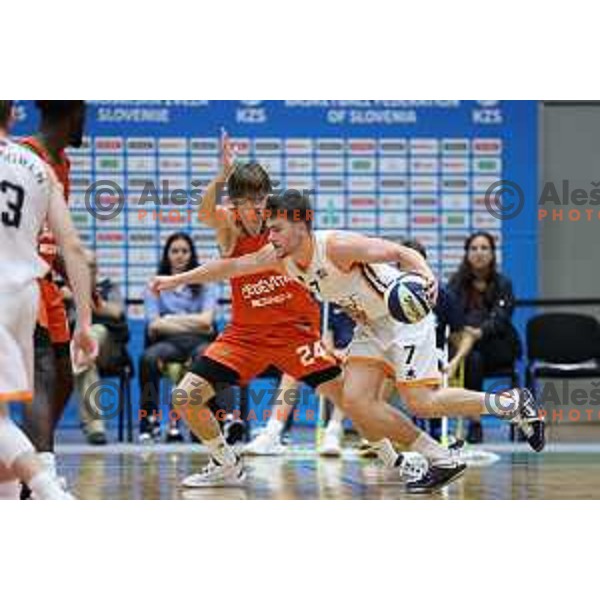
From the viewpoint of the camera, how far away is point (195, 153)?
12.1 metres

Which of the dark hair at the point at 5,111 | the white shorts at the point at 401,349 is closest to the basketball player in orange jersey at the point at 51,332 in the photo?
the dark hair at the point at 5,111

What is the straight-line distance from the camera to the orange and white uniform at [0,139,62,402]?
5980 mm

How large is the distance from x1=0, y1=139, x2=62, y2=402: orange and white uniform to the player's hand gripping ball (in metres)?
1.92

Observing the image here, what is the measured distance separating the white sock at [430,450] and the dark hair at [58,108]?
2.47 metres

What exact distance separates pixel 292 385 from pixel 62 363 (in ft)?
11.4

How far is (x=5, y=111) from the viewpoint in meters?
6.41

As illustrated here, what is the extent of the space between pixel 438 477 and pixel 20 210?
9.59 feet

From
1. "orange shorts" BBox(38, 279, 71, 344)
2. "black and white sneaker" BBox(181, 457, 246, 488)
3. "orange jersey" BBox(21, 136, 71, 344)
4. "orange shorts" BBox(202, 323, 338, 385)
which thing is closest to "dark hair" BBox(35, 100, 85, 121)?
"orange jersey" BBox(21, 136, 71, 344)

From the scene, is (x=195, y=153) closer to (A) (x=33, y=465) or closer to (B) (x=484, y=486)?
(B) (x=484, y=486)

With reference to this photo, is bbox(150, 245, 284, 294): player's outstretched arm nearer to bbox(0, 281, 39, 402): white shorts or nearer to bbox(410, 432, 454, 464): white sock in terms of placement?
bbox(410, 432, 454, 464): white sock

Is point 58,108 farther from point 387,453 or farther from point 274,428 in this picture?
point 274,428

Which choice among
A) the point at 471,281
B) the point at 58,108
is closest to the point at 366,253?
the point at 58,108

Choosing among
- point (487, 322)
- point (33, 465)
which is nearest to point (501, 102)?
point (487, 322)
